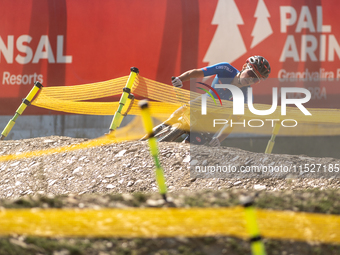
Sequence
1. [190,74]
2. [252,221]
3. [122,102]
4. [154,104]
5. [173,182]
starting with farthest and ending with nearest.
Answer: [154,104]
[122,102]
[190,74]
[173,182]
[252,221]

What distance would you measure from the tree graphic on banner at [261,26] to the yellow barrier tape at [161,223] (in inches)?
254

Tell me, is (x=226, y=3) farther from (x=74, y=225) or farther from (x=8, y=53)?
(x=74, y=225)

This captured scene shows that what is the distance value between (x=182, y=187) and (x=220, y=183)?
54cm

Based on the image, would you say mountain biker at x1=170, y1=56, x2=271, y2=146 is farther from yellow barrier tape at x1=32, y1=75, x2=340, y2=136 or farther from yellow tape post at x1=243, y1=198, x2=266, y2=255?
yellow tape post at x1=243, y1=198, x2=266, y2=255

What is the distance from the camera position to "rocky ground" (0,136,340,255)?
302 centimetres

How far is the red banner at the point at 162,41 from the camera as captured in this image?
29.5 feet

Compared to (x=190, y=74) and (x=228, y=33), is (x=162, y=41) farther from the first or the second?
(x=190, y=74)

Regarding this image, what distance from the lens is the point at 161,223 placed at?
299 cm

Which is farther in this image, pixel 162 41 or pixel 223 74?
pixel 162 41

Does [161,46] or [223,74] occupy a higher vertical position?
[161,46]

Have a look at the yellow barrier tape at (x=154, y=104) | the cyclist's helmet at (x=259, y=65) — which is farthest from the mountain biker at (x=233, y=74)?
the yellow barrier tape at (x=154, y=104)

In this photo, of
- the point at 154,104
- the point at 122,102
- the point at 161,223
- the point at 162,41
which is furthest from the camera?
the point at 162,41

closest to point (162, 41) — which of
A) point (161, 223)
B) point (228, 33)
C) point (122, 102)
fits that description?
point (228, 33)

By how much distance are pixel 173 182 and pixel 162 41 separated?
468cm
